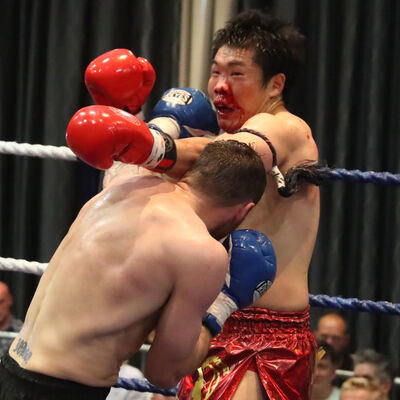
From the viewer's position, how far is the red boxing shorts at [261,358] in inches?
60.4

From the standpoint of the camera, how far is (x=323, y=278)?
10.4 ft

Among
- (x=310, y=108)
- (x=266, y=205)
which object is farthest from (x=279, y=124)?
(x=310, y=108)

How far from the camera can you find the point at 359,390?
7.63 ft

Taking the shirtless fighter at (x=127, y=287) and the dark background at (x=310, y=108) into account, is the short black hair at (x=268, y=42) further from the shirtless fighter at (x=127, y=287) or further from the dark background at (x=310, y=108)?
the dark background at (x=310, y=108)

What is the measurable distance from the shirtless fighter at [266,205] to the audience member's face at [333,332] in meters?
1.03

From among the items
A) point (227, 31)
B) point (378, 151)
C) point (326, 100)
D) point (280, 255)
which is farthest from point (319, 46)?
point (280, 255)

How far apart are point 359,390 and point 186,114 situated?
110cm

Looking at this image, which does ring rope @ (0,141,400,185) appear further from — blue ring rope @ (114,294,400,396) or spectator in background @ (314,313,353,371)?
spectator in background @ (314,313,353,371)

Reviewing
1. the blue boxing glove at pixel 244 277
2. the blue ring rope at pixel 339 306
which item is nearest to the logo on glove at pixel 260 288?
the blue boxing glove at pixel 244 277

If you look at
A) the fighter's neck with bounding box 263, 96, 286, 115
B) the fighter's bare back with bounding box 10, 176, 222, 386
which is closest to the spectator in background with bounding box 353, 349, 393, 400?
the fighter's neck with bounding box 263, 96, 286, 115

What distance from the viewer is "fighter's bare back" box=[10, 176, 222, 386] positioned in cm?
127

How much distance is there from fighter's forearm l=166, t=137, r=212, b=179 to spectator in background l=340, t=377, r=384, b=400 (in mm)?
1094

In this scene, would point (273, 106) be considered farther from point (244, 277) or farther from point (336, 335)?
point (336, 335)

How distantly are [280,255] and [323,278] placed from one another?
1567 mm
